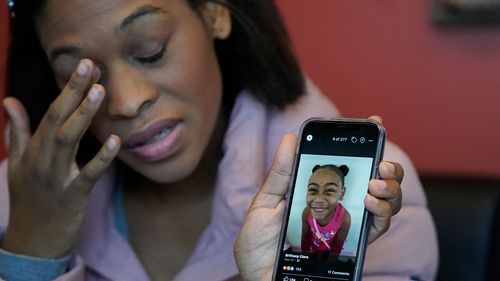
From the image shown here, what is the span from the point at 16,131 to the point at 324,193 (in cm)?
41

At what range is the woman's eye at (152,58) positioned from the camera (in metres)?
0.87

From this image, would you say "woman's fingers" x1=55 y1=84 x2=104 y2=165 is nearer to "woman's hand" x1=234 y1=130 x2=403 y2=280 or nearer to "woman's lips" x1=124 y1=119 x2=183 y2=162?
"woman's lips" x1=124 y1=119 x2=183 y2=162

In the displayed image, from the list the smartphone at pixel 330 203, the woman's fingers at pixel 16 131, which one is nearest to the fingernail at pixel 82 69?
the woman's fingers at pixel 16 131

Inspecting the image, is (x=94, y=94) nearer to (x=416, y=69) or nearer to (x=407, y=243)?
(x=407, y=243)

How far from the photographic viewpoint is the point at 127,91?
86 cm

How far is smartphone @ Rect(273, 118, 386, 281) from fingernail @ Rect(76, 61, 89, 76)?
248 mm

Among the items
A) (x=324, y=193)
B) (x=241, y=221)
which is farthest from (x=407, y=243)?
(x=324, y=193)

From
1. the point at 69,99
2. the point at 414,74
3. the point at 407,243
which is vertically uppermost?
the point at 414,74

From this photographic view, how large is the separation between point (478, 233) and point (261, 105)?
31cm

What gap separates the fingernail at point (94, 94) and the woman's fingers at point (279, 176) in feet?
0.66

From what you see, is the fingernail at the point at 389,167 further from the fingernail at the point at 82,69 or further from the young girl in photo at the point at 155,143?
the fingernail at the point at 82,69

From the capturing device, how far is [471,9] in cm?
119

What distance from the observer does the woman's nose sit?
0.86m

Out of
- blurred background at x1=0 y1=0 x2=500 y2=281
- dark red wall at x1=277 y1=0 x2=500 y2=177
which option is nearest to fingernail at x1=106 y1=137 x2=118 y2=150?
blurred background at x1=0 y1=0 x2=500 y2=281
